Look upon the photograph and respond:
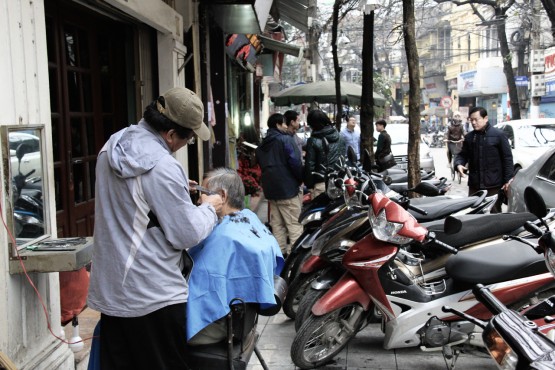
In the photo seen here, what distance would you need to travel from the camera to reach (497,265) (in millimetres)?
4145

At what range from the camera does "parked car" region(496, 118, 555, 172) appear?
1430 centimetres

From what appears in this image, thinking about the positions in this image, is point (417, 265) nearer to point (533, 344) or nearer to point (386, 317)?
point (386, 317)

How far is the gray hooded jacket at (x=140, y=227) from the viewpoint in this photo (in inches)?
109

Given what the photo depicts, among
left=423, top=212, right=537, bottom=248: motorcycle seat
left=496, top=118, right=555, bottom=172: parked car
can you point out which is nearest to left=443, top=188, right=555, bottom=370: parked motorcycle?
left=423, top=212, right=537, bottom=248: motorcycle seat

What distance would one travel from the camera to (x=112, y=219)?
2830 mm

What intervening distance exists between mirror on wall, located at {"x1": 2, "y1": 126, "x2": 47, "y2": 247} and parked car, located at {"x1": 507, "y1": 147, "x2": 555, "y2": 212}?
4.96 m

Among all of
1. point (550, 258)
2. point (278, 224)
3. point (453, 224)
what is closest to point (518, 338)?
point (550, 258)

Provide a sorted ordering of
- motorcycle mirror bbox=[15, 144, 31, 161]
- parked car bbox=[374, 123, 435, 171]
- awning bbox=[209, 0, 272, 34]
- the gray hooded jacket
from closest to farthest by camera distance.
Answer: the gray hooded jacket
motorcycle mirror bbox=[15, 144, 31, 161]
awning bbox=[209, 0, 272, 34]
parked car bbox=[374, 123, 435, 171]

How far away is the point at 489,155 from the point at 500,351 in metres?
6.07

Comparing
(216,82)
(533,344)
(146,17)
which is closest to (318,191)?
(146,17)

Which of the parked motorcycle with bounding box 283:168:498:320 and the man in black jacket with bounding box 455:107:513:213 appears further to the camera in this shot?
the man in black jacket with bounding box 455:107:513:213

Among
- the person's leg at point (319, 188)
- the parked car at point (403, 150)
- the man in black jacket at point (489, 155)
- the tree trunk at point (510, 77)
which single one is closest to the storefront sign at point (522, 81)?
the tree trunk at point (510, 77)

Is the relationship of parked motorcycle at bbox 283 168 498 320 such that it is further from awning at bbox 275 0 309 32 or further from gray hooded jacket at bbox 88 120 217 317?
awning at bbox 275 0 309 32

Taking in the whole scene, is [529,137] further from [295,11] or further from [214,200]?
[214,200]
